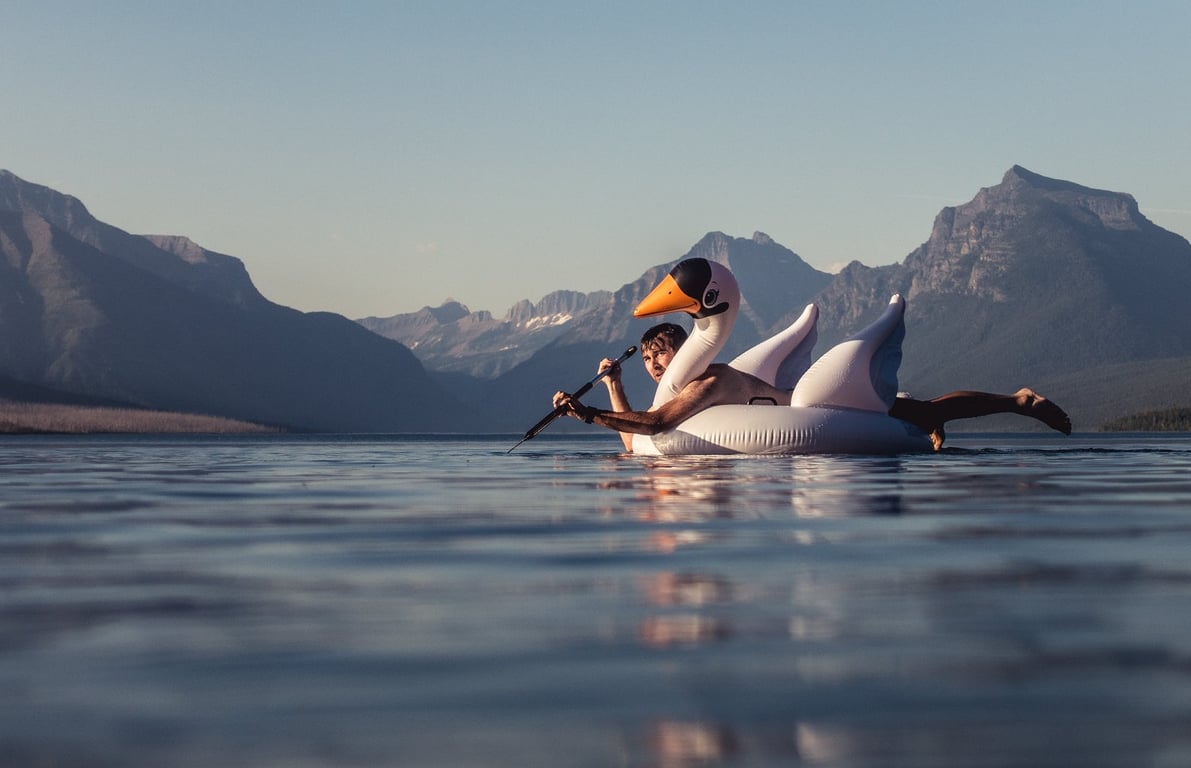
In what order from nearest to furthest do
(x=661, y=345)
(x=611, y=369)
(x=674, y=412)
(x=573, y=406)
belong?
(x=573, y=406), (x=674, y=412), (x=611, y=369), (x=661, y=345)

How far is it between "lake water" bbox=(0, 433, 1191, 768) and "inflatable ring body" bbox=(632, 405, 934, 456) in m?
13.9

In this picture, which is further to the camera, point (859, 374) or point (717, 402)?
point (717, 402)

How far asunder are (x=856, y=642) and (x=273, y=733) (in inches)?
91.1

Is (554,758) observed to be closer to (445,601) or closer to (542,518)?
(445,601)

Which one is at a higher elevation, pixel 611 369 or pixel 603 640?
pixel 611 369

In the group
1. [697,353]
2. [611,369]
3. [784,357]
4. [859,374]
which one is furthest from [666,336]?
[859,374]

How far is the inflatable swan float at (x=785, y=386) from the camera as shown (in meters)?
26.3

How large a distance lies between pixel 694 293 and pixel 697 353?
139 centimetres

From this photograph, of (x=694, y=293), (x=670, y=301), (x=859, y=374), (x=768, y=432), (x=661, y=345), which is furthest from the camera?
(x=661, y=345)

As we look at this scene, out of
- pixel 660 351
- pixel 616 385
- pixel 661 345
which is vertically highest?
pixel 661 345

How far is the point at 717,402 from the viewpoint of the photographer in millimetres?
27203

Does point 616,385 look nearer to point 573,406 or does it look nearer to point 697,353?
point 697,353

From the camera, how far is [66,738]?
407cm

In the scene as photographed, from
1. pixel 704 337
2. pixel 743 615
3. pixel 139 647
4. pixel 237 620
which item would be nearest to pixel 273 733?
pixel 139 647
